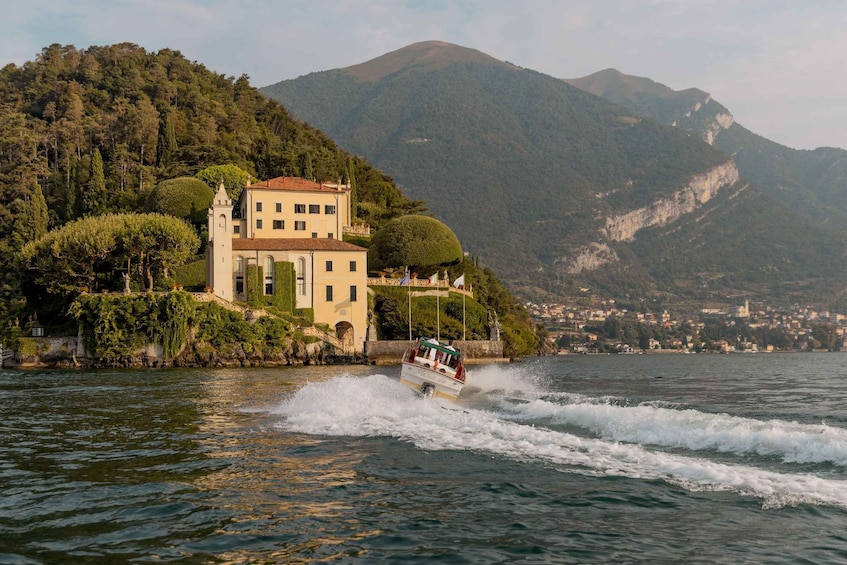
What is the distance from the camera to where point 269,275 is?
74.6m

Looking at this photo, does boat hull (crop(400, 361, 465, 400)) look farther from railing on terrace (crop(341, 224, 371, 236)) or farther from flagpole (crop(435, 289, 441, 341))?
railing on terrace (crop(341, 224, 371, 236))

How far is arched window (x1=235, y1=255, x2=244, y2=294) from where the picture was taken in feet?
244

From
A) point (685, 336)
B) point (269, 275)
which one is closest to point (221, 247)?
point (269, 275)

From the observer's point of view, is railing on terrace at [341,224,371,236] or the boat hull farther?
railing on terrace at [341,224,371,236]

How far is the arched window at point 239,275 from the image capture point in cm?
7438

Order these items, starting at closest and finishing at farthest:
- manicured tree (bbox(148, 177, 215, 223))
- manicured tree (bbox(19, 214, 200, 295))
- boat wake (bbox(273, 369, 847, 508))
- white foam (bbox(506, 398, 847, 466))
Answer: boat wake (bbox(273, 369, 847, 508)) → white foam (bbox(506, 398, 847, 466)) → manicured tree (bbox(19, 214, 200, 295)) → manicured tree (bbox(148, 177, 215, 223))

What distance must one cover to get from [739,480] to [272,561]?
8904 mm

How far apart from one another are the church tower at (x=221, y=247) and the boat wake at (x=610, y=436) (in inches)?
1708

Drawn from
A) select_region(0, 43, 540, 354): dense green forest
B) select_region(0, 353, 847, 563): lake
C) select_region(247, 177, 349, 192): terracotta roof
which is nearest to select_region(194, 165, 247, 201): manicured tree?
select_region(0, 43, 540, 354): dense green forest

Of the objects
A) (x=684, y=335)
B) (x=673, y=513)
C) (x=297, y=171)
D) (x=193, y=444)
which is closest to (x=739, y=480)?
(x=673, y=513)

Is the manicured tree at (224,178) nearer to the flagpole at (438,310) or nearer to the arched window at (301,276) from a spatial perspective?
the arched window at (301,276)

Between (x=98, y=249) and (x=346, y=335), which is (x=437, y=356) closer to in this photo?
(x=98, y=249)

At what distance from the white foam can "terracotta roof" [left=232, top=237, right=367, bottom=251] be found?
53182 mm

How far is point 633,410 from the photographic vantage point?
23625mm
